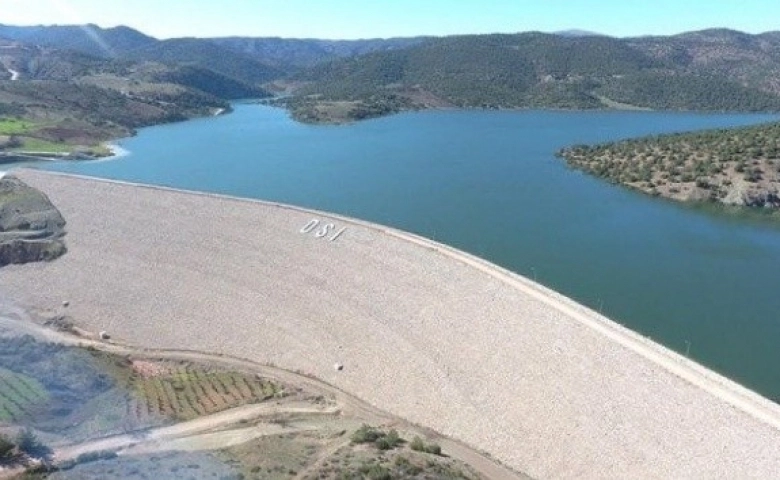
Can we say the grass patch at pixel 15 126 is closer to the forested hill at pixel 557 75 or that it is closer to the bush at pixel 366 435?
the forested hill at pixel 557 75

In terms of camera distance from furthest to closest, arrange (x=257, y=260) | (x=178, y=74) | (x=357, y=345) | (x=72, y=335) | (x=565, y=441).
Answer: (x=178, y=74)
(x=257, y=260)
(x=72, y=335)
(x=357, y=345)
(x=565, y=441)

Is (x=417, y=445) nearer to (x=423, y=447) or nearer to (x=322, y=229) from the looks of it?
(x=423, y=447)

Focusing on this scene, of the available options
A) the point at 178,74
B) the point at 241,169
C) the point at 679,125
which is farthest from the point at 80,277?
the point at 178,74

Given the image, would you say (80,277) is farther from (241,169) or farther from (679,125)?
(679,125)

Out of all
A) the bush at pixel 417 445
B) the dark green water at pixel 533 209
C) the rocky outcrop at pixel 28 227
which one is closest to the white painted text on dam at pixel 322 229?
the dark green water at pixel 533 209

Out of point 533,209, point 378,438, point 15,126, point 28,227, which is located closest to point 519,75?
point 15,126

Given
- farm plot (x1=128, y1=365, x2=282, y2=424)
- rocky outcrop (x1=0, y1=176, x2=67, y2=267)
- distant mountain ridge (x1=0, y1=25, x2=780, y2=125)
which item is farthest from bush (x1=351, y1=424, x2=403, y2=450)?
distant mountain ridge (x1=0, y1=25, x2=780, y2=125)
